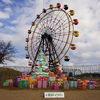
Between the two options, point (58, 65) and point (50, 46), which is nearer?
point (58, 65)

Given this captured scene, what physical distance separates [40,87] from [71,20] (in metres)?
9.12

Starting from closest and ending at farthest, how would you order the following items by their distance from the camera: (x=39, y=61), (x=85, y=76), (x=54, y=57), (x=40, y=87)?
(x=40, y=87) → (x=39, y=61) → (x=54, y=57) → (x=85, y=76)

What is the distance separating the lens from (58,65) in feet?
55.3

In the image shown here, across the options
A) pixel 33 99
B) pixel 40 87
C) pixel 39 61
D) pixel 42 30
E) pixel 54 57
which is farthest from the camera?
pixel 42 30

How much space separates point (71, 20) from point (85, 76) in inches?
425

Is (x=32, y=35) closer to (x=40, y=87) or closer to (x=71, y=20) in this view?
(x=71, y=20)

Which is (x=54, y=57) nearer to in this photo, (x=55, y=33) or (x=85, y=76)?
(x=55, y=33)

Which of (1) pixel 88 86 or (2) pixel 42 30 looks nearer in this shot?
(1) pixel 88 86

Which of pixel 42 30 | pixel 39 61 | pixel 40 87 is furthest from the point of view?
pixel 42 30

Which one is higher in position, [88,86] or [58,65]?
[58,65]

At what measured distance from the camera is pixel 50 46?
736 inches

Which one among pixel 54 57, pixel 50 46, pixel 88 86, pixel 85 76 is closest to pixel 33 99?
pixel 88 86

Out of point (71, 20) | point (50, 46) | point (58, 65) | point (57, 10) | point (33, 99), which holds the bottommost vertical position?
point (33, 99)

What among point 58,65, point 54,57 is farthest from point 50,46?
point 58,65
